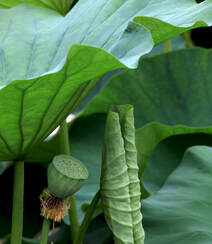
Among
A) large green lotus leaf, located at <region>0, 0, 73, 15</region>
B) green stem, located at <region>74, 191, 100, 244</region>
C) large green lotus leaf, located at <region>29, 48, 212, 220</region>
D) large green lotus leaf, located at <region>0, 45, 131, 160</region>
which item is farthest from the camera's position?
large green lotus leaf, located at <region>29, 48, 212, 220</region>

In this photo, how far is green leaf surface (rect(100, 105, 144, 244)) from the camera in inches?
27.2

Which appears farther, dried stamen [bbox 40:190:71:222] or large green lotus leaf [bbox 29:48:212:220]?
large green lotus leaf [bbox 29:48:212:220]

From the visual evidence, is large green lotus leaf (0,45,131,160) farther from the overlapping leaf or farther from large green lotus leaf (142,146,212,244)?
large green lotus leaf (142,146,212,244)

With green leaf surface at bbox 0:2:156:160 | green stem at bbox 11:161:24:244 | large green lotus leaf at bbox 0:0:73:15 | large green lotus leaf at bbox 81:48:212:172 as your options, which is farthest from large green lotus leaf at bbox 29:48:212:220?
green stem at bbox 11:161:24:244

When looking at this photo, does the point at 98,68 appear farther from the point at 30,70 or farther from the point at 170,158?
the point at 170,158

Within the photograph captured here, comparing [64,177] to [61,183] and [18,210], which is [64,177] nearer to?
[61,183]

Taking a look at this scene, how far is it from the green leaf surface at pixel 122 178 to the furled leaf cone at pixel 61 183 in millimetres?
46

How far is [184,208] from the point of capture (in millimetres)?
907

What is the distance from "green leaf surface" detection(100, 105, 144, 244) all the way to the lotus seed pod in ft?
0.16

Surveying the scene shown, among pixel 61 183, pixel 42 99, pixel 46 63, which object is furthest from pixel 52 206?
pixel 46 63

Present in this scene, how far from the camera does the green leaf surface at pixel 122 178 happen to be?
69cm

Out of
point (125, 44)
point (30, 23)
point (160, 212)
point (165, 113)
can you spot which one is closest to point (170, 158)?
point (165, 113)

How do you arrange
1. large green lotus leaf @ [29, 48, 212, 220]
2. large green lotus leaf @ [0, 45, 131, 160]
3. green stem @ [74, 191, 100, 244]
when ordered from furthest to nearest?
1. large green lotus leaf @ [29, 48, 212, 220]
2. green stem @ [74, 191, 100, 244]
3. large green lotus leaf @ [0, 45, 131, 160]

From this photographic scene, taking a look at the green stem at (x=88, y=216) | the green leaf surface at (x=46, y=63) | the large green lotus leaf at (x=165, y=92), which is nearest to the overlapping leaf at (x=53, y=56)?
the green leaf surface at (x=46, y=63)
